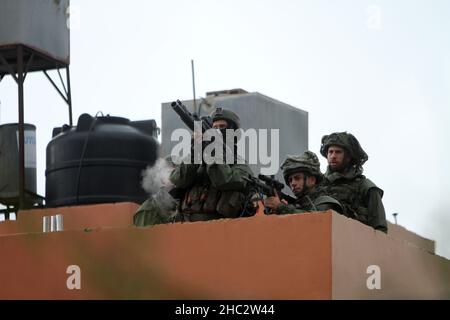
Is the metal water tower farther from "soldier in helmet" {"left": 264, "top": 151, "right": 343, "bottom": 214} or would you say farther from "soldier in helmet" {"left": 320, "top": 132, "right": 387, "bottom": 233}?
"soldier in helmet" {"left": 264, "top": 151, "right": 343, "bottom": 214}

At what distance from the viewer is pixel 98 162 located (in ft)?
41.2

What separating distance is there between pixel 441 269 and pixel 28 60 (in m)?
7.54

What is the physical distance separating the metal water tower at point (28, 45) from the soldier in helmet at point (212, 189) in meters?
6.30

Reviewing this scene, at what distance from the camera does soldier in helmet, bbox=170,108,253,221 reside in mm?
7758

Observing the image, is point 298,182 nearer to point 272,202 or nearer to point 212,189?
point 272,202

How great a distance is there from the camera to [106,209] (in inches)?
459

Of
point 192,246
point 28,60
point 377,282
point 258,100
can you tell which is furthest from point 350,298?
point 28,60

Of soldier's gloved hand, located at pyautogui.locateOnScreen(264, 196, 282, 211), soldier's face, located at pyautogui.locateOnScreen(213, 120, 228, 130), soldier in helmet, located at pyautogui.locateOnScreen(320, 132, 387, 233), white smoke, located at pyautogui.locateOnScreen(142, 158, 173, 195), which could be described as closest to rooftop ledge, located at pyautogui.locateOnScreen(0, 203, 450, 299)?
soldier's gloved hand, located at pyautogui.locateOnScreen(264, 196, 282, 211)

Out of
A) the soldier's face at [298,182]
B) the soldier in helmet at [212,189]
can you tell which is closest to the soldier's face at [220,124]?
the soldier in helmet at [212,189]

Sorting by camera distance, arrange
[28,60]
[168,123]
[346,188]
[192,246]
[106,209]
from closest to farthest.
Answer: [192,246], [346,188], [106,209], [168,123], [28,60]

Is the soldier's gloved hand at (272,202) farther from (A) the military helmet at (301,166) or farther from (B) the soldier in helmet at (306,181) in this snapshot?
(A) the military helmet at (301,166)

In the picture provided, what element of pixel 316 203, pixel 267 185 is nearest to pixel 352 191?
pixel 316 203

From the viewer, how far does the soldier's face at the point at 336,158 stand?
887cm

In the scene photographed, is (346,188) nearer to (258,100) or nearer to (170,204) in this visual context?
(170,204)
